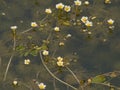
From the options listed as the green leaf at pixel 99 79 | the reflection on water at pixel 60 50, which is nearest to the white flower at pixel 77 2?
the reflection on water at pixel 60 50

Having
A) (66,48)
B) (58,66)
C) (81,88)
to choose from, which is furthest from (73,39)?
(81,88)

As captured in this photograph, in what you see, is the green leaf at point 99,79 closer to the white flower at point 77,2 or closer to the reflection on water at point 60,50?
the reflection on water at point 60,50

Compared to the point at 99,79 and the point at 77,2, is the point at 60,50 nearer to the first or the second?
the point at 99,79

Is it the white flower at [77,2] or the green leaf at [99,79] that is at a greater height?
the white flower at [77,2]

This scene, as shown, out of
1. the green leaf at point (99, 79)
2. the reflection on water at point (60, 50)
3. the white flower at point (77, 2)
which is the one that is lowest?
the green leaf at point (99, 79)

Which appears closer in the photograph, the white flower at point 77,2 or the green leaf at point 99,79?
the green leaf at point 99,79

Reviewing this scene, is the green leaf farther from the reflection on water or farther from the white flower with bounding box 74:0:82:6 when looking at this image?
the white flower with bounding box 74:0:82:6

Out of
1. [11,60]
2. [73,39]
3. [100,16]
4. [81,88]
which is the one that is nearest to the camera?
[81,88]

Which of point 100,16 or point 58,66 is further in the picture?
point 100,16

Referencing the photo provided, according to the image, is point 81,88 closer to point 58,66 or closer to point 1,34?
point 58,66
